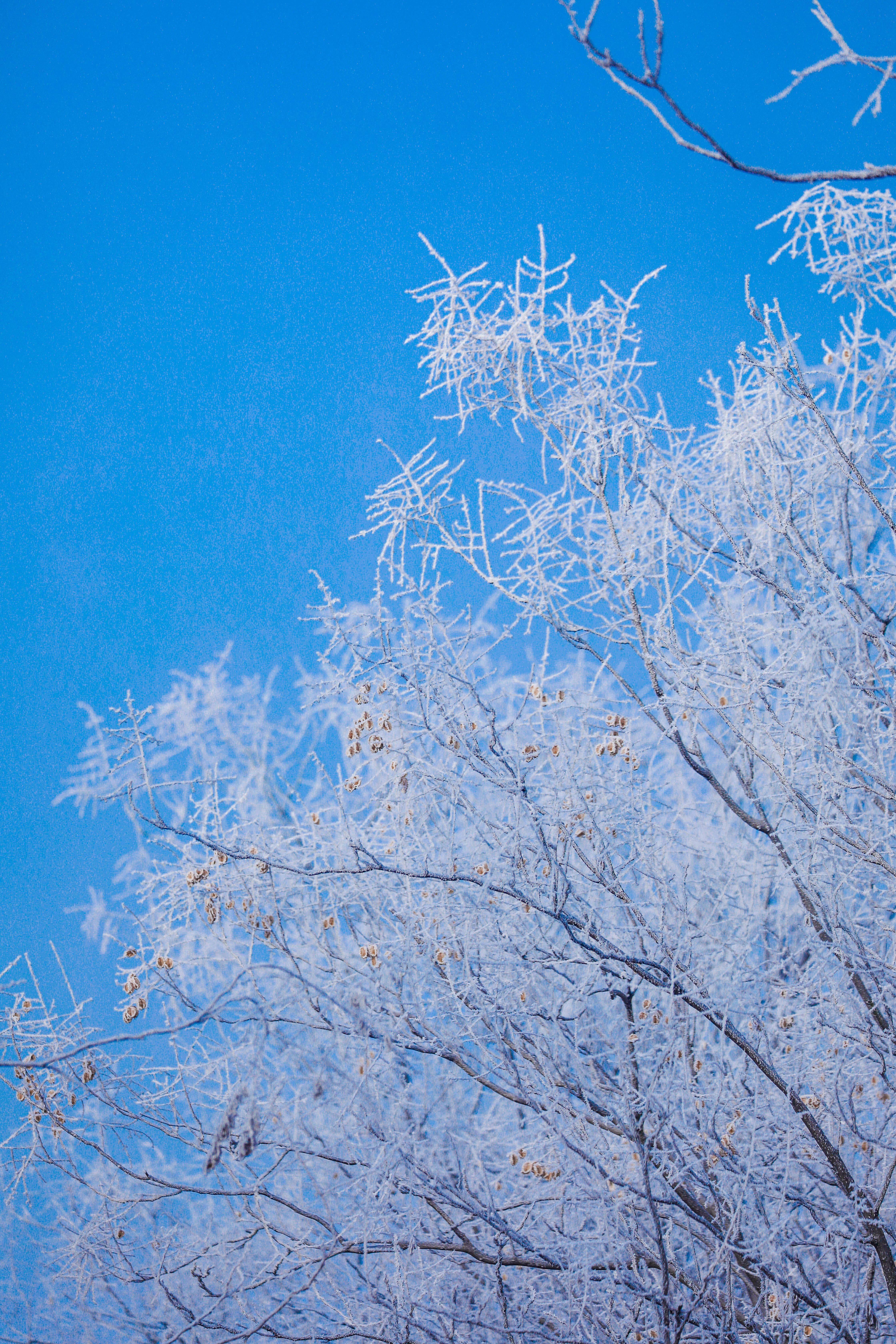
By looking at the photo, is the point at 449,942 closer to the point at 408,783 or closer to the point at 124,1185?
the point at 408,783

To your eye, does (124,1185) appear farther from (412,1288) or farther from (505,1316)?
(505,1316)

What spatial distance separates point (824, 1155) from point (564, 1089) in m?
1.25

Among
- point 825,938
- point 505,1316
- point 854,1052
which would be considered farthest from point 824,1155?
point 505,1316

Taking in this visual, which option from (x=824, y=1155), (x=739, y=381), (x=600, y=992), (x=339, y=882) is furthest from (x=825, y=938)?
(x=739, y=381)

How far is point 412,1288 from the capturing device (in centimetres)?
424

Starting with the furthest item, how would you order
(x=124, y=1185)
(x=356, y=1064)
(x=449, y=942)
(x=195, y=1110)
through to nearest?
(x=124, y=1185) < (x=195, y=1110) < (x=449, y=942) < (x=356, y=1064)

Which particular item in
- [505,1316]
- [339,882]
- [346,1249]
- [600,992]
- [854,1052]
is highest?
[339,882]

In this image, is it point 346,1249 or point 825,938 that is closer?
point 346,1249

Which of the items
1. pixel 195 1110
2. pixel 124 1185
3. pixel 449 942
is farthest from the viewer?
pixel 124 1185

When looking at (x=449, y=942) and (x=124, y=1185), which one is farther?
(x=124, y=1185)

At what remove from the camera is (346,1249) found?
3734 millimetres

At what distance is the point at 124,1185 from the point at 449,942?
295cm

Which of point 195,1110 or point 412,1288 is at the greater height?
point 195,1110

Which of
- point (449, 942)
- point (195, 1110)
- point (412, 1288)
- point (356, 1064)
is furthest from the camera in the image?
point (195, 1110)
